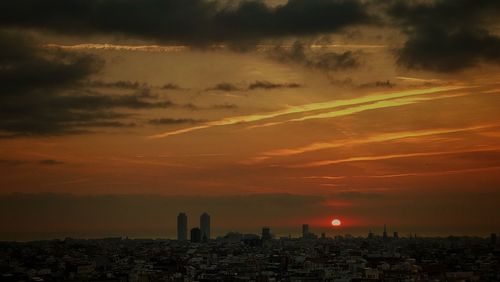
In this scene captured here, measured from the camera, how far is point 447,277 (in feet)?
293

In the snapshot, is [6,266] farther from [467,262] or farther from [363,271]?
[467,262]

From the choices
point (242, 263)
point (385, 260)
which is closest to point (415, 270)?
point (385, 260)

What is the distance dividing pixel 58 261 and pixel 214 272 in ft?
86.1

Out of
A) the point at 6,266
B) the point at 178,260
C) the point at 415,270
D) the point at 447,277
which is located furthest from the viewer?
the point at 178,260

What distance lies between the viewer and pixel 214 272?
365ft

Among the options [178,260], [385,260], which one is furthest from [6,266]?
[385,260]

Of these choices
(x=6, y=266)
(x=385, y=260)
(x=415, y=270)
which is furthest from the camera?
(x=385, y=260)

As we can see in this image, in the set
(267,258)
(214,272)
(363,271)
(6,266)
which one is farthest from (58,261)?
(363,271)

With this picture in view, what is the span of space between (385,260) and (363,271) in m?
19.3

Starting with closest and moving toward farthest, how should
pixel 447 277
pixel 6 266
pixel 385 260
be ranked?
pixel 447 277
pixel 6 266
pixel 385 260

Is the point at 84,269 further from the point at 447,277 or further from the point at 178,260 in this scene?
the point at 447,277

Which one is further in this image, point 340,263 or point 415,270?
point 340,263

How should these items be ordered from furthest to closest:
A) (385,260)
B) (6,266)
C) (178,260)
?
(178,260) → (385,260) → (6,266)

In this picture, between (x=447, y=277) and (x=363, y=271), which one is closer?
(x=447, y=277)
